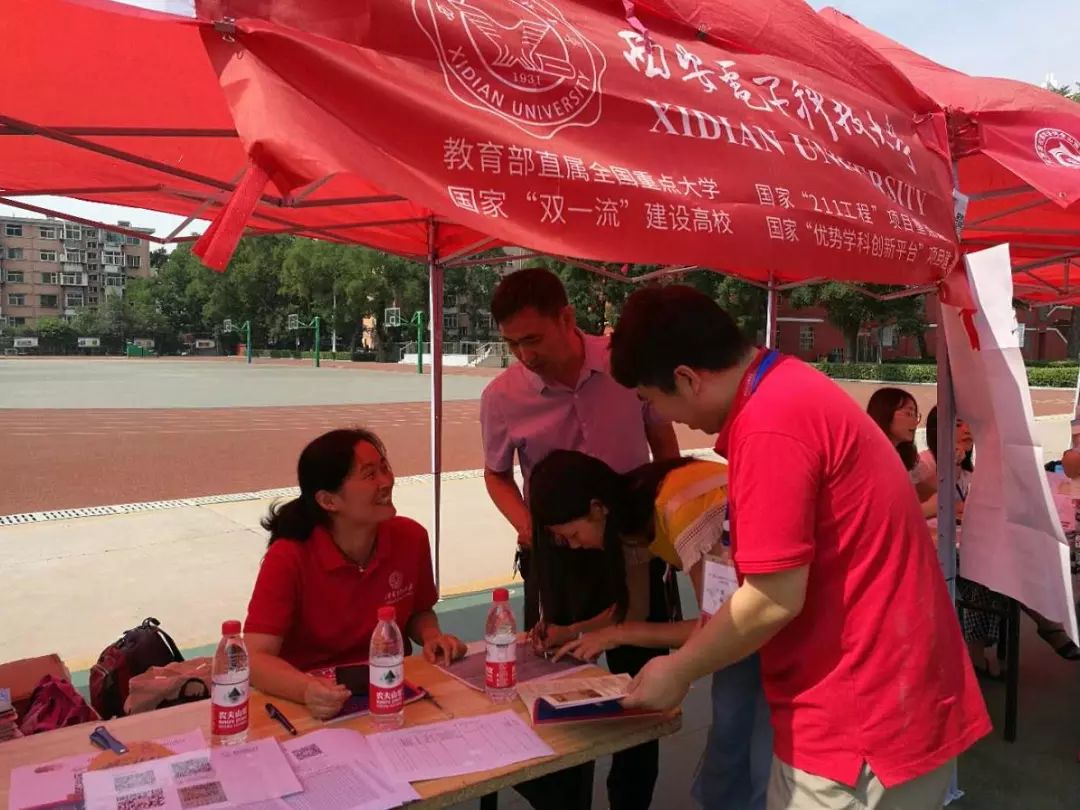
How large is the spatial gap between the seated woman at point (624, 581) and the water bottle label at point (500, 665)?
1.04ft

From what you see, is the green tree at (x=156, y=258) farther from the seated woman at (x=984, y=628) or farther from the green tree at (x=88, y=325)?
the seated woman at (x=984, y=628)

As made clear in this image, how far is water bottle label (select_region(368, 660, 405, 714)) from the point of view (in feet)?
6.33

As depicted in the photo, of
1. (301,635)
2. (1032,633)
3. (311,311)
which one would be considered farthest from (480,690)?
(311,311)

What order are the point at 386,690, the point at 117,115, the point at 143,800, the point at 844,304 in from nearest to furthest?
the point at 143,800 → the point at 386,690 → the point at 117,115 → the point at 844,304

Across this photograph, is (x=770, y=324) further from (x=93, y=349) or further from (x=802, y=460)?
(x=93, y=349)

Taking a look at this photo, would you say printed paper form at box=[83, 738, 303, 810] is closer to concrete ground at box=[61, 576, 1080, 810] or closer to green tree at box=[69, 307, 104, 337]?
concrete ground at box=[61, 576, 1080, 810]

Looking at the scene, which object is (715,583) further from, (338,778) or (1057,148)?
(1057,148)

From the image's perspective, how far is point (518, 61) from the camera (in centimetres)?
168

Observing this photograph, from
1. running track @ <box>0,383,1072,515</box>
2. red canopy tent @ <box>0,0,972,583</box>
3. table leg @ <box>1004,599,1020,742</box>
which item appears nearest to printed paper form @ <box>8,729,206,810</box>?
red canopy tent @ <box>0,0,972,583</box>

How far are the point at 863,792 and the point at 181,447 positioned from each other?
13.6 m

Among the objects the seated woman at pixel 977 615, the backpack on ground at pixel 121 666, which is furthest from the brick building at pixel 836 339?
the backpack on ground at pixel 121 666

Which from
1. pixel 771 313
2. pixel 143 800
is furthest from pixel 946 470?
pixel 771 313

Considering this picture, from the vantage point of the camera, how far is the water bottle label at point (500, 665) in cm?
207

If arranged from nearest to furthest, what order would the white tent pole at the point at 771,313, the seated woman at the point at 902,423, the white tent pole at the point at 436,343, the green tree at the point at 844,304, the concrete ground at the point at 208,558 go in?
the concrete ground at the point at 208,558 → the seated woman at the point at 902,423 → the white tent pole at the point at 436,343 → the white tent pole at the point at 771,313 → the green tree at the point at 844,304
